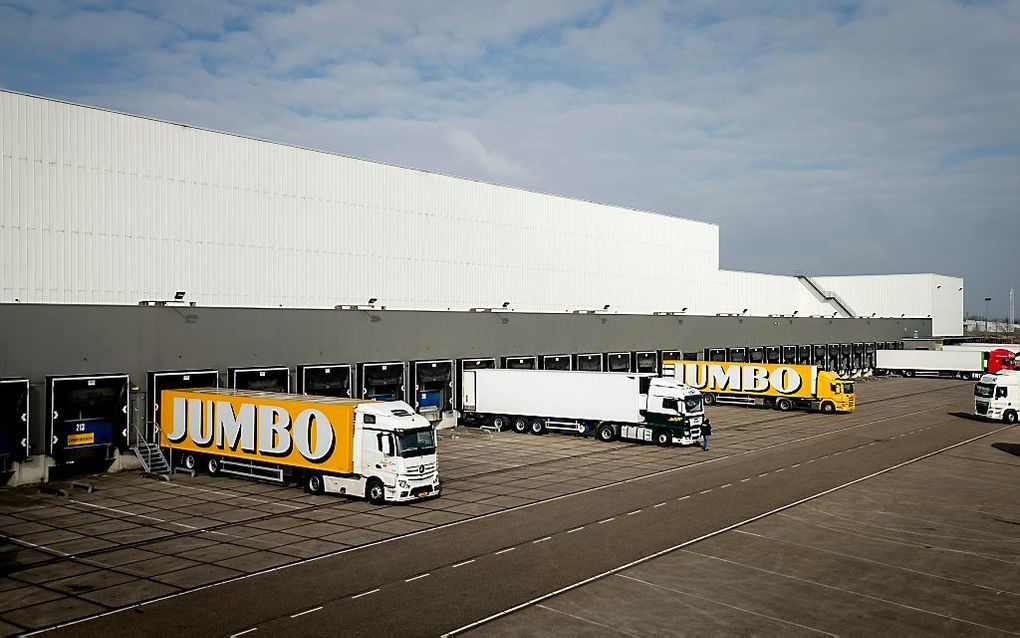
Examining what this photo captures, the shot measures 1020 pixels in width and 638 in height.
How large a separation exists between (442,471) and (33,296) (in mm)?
19248

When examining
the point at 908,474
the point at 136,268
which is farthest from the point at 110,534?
the point at 908,474

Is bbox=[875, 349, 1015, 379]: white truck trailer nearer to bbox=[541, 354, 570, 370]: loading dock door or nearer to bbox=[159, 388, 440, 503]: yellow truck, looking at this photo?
bbox=[541, 354, 570, 370]: loading dock door

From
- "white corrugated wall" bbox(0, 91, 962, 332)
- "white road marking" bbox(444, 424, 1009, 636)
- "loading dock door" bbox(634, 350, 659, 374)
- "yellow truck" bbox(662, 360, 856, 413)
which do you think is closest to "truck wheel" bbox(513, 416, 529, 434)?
"white corrugated wall" bbox(0, 91, 962, 332)

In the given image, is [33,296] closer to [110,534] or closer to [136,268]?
[136,268]

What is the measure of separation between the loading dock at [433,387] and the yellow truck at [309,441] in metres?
16.4

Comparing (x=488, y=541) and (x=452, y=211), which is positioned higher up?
(x=452, y=211)


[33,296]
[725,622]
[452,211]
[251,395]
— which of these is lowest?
[725,622]

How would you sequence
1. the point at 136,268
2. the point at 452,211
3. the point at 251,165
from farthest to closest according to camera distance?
the point at 452,211, the point at 251,165, the point at 136,268

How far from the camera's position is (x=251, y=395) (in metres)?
34.2

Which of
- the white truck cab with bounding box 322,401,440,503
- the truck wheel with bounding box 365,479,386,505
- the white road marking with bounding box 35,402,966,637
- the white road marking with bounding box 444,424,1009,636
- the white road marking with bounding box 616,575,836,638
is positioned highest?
the white truck cab with bounding box 322,401,440,503

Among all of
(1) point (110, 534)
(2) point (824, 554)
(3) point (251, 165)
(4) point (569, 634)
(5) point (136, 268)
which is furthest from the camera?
(3) point (251, 165)

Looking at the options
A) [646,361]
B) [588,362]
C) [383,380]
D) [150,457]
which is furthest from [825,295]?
[150,457]

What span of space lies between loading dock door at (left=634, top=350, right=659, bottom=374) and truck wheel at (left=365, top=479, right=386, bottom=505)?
4208cm

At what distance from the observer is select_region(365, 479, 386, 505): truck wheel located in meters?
29.1
